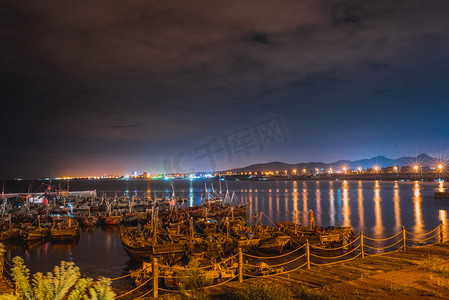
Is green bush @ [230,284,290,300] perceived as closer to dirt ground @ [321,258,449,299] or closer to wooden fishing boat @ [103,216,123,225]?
dirt ground @ [321,258,449,299]

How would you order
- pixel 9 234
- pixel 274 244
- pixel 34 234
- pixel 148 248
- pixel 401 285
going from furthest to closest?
pixel 9 234 < pixel 34 234 < pixel 274 244 < pixel 148 248 < pixel 401 285

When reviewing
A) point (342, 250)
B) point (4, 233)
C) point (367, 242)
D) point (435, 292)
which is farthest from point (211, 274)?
point (4, 233)

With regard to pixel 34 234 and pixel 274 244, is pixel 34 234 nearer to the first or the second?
pixel 34 234

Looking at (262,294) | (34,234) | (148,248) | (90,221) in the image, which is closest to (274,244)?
(148,248)

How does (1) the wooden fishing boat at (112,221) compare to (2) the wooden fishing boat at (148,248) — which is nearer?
(2) the wooden fishing boat at (148,248)

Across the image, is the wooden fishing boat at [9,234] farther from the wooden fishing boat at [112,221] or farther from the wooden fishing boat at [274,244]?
the wooden fishing boat at [274,244]

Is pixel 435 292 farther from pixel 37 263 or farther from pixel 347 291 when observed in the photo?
pixel 37 263

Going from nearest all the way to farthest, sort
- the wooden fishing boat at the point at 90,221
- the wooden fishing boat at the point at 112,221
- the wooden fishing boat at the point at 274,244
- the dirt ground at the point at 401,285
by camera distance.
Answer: the dirt ground at the point at 401,285 < the wooden fishing boat at the point at 274,244 < the wooden fishing boat at the point at 90,221 < the wooden fishing boat at the point at 112,221

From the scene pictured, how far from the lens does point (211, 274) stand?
16453mm

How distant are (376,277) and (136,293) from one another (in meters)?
12.2

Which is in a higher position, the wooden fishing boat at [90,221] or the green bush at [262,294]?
the green bush at [262,294]

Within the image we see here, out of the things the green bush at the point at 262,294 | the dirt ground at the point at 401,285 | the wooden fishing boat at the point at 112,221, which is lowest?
the wooden fishing boat at the point at 112,221

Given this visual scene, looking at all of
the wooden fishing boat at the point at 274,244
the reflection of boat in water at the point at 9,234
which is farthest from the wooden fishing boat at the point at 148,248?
the reflection of boat in water at the point at 9,234

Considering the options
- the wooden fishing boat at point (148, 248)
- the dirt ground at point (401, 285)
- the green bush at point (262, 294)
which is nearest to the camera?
the green bush at point (262, 294)
